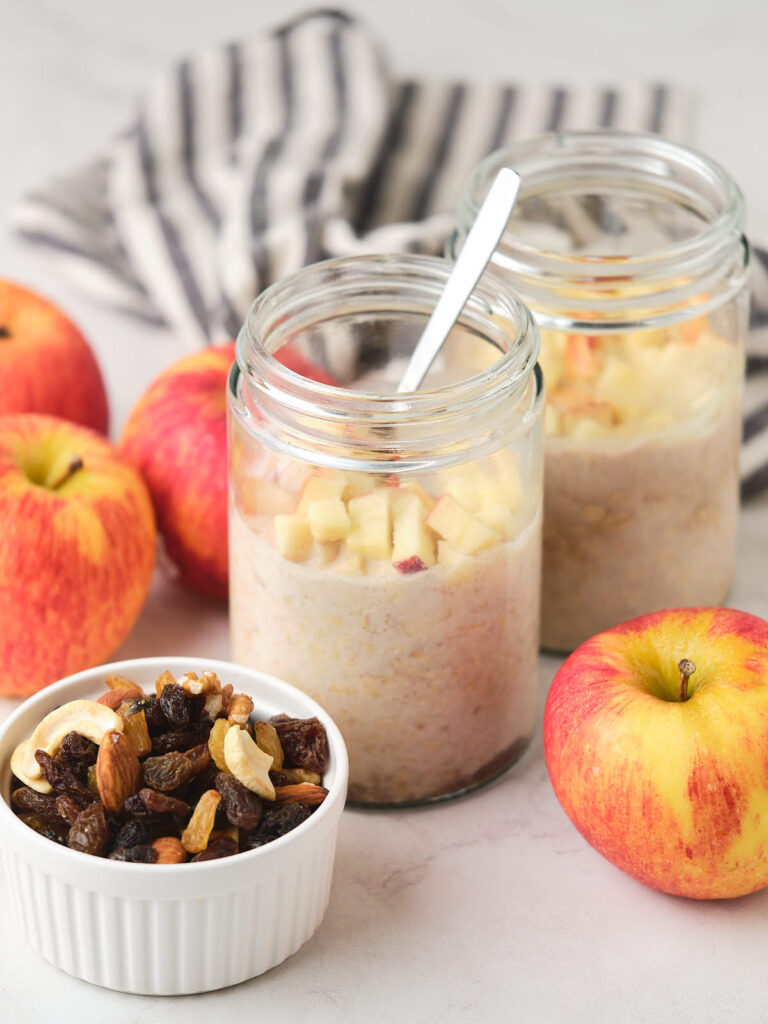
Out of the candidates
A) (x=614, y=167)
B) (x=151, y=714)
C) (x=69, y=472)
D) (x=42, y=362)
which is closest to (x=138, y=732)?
(x=151, y=714)

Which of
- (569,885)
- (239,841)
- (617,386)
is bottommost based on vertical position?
(569,885)

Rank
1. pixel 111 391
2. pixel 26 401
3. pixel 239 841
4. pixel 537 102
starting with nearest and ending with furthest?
pixel 239 841
pixel 26 401
pixel 111 391
pixel 537 102

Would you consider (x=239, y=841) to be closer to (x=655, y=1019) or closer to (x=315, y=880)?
(x=315, y=880)


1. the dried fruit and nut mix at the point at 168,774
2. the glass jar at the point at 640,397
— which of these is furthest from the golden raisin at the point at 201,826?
the glass jar at the point at 640,397

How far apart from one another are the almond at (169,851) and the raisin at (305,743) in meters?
0.11

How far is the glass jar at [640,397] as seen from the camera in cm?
119

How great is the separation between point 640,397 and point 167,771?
50 centimetres

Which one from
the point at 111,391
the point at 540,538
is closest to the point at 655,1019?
the point at 540,538

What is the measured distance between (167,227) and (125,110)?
1.36 ft

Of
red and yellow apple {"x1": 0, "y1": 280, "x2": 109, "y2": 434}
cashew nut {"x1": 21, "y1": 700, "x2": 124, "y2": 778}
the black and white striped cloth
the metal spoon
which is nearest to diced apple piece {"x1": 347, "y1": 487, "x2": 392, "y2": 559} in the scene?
the metal spoon

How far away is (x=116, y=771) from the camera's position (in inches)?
37.5

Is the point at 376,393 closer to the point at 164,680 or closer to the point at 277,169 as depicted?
the point at 164,680

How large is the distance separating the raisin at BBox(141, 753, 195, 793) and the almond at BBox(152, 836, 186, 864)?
0.12ft

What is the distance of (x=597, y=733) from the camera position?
100cm
